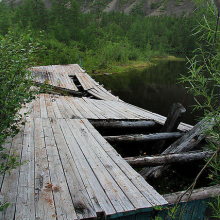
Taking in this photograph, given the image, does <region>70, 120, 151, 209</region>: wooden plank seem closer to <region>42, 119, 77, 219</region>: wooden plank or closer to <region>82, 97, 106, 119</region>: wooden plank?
<region>42, 119, 77, 219</region>: wooden plank

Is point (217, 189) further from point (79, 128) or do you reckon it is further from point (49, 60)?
point (49, 60)

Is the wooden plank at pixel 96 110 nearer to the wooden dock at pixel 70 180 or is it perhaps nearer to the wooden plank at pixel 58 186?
the wooden dock at pixel 70 180

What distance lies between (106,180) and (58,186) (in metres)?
0.64

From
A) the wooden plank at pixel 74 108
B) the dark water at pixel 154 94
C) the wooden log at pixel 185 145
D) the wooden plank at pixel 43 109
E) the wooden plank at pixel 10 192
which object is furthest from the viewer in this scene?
the dark water at pixel 154 94

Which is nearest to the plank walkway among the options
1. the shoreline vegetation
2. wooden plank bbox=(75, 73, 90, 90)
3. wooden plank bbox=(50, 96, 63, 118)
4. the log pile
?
the log pile

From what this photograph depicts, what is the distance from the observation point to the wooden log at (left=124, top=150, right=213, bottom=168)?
4.02 metres

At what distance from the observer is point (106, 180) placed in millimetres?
2945

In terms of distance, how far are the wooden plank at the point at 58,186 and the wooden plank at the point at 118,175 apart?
63 centimetres

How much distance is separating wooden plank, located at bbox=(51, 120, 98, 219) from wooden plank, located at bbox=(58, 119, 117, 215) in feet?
0.11

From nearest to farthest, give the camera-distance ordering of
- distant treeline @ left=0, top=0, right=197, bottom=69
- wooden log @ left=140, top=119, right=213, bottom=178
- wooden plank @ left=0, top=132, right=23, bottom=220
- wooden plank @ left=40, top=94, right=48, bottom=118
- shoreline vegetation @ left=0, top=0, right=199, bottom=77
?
wooden plank @ left=0, top=132, right=23, bottom=220, wooden log @ left=140, top=119, right=213, bottom=178, wooden plank @ left=40, top=94, right=48, bottom=118, shoreline vegetation @ left=0, top=0, right=199, bottom=77, distant treeline @ left=0, top=0, right=197, bottom=69

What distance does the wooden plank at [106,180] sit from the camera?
97.3 inches

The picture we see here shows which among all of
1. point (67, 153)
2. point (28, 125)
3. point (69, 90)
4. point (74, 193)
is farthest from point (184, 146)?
point (69, 90)

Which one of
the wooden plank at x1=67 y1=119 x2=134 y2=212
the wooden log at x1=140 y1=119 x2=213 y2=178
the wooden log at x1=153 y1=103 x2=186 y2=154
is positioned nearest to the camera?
the wooden plank at x1=67 y1=119 x2=134 y2=212

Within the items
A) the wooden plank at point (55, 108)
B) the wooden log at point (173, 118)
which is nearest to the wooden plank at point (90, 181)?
the wooden plank at point (55, 108)
